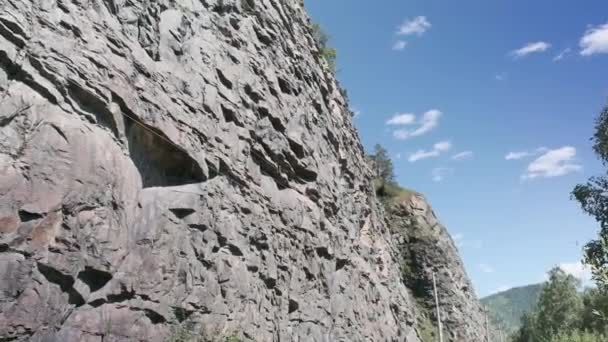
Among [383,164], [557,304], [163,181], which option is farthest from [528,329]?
[163,181]

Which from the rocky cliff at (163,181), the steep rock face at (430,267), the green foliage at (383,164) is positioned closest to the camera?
the rocky cliff at (163,181)

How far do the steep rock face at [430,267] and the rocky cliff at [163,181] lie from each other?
64.1 ft

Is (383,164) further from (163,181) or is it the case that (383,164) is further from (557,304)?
(163,181)

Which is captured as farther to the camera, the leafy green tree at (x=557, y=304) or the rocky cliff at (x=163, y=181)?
the leafy green tree at (x=557, y=304)

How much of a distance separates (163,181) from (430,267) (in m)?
31.9

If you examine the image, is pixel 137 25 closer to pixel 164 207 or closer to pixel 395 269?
pixel 164 207

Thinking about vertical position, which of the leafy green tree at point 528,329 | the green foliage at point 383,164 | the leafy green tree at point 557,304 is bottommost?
the leafy green tree at point 528,329

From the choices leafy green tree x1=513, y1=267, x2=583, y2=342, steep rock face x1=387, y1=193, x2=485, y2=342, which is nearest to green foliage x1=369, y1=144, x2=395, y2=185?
steep rock face x1=387, y1=193, x2=485, y2=342

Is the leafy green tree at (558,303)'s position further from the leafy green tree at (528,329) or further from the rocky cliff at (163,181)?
the rocky cliff at (163,181)

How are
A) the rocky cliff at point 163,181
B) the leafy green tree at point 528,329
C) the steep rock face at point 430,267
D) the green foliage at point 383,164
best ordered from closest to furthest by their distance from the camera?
1. the rocky cliff at point 163,181
2. the steep rock face at point 430,267
3. the green foliage at point 383,164
4. the leafy green tree at point 528,329

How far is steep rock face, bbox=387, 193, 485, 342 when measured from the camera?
3794 cm

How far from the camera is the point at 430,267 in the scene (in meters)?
39.0

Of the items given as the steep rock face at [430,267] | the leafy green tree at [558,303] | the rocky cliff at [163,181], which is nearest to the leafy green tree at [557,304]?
the leafy green tree at [558,303]

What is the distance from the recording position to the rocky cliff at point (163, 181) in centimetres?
762
